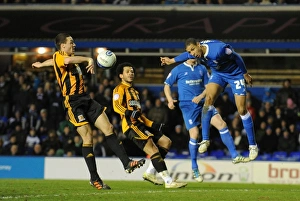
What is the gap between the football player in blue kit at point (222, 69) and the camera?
1480 cm

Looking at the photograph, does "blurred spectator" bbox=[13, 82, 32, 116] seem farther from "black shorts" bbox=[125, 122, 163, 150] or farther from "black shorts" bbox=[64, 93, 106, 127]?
"black shorts" bbox=[64, 93, 106, 127]

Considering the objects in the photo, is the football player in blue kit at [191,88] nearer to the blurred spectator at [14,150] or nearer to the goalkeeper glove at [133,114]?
the goalkeeper glove at [133,114]

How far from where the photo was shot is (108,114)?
25.2 m

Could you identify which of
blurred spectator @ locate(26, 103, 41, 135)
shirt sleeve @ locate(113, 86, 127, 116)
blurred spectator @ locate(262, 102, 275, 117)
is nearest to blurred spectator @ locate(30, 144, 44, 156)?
blurred spectator @ locate(26, 103, 41, 135)

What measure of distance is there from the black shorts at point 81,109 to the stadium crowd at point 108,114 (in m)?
9.31

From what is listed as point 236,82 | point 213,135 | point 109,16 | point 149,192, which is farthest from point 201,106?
point 109,16

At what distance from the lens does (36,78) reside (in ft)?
90.0

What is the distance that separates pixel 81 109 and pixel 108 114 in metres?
11.0

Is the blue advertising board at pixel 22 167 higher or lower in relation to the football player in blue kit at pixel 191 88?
lower

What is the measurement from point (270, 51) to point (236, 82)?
12.8 meters

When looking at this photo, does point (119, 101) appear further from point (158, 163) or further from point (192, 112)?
point (192, 112)

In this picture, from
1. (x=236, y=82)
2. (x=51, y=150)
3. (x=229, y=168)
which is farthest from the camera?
(x=51, y=150)

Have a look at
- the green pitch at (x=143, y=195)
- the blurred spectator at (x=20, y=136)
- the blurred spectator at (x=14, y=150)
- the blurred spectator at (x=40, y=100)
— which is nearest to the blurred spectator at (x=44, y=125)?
the blurred spectator at (x=40, y=100)

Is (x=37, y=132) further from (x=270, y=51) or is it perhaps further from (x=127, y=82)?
(x=127, y=82)
